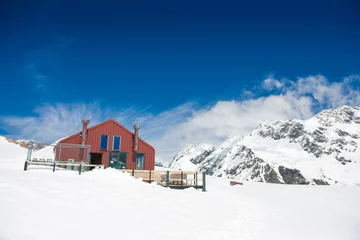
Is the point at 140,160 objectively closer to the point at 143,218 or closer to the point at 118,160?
the point at 118,160

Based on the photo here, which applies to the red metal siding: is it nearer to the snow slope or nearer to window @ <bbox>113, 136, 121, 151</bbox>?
window @ <bbox>113, 136, 121, 151</bbox>

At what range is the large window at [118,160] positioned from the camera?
29.3 m

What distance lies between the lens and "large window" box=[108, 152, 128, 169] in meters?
29.3

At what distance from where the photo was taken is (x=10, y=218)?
614 centimetres

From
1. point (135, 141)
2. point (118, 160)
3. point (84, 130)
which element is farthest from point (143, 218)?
point (84, 130)

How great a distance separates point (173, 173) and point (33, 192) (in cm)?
1468

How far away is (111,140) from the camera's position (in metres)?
29.7

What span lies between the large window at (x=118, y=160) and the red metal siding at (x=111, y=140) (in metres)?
0.42

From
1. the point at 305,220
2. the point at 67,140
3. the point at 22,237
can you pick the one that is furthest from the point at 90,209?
the point at 67,140

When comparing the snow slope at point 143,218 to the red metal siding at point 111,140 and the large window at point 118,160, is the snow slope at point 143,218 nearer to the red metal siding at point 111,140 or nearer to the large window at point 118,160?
the large window at point 118,160

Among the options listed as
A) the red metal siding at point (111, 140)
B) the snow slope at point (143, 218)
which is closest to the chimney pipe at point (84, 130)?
the red metal siding at point (111, 140)

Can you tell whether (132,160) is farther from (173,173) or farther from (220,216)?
(220,216)

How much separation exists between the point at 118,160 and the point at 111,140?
254 centimetres

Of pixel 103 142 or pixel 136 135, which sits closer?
pixel 103 142
